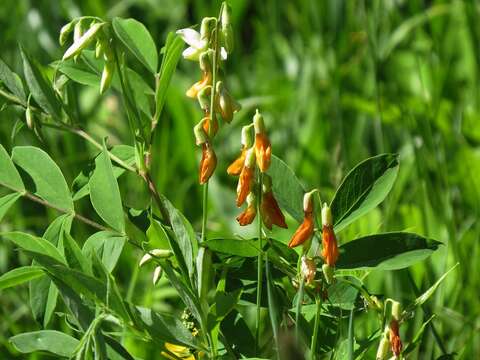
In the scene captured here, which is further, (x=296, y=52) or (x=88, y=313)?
(x=296, y=52)

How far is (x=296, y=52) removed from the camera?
3.09m

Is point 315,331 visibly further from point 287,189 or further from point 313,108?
point 313,108

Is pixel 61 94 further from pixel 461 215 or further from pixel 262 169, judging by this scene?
pixel 461 215

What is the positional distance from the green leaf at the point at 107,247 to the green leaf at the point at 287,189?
19 cm

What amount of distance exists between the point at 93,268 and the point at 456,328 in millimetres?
1012

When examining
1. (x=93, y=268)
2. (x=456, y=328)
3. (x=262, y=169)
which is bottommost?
(x=456, y=328)

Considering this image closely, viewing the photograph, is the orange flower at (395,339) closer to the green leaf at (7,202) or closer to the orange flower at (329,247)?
the orange flower at (329,247)

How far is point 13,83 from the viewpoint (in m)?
1.17

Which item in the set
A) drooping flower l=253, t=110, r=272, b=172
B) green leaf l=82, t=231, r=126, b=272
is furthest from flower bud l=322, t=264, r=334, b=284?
green leaf l=82, t=231, r=126, b=272

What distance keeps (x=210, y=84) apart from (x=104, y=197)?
0.16 m

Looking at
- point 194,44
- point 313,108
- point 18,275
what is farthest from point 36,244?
point 313,108

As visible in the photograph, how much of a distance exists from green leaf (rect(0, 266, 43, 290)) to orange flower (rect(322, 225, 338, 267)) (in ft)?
0.90

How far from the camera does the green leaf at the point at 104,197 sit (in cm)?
103

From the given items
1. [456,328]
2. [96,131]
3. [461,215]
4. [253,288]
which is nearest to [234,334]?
[253,288]
